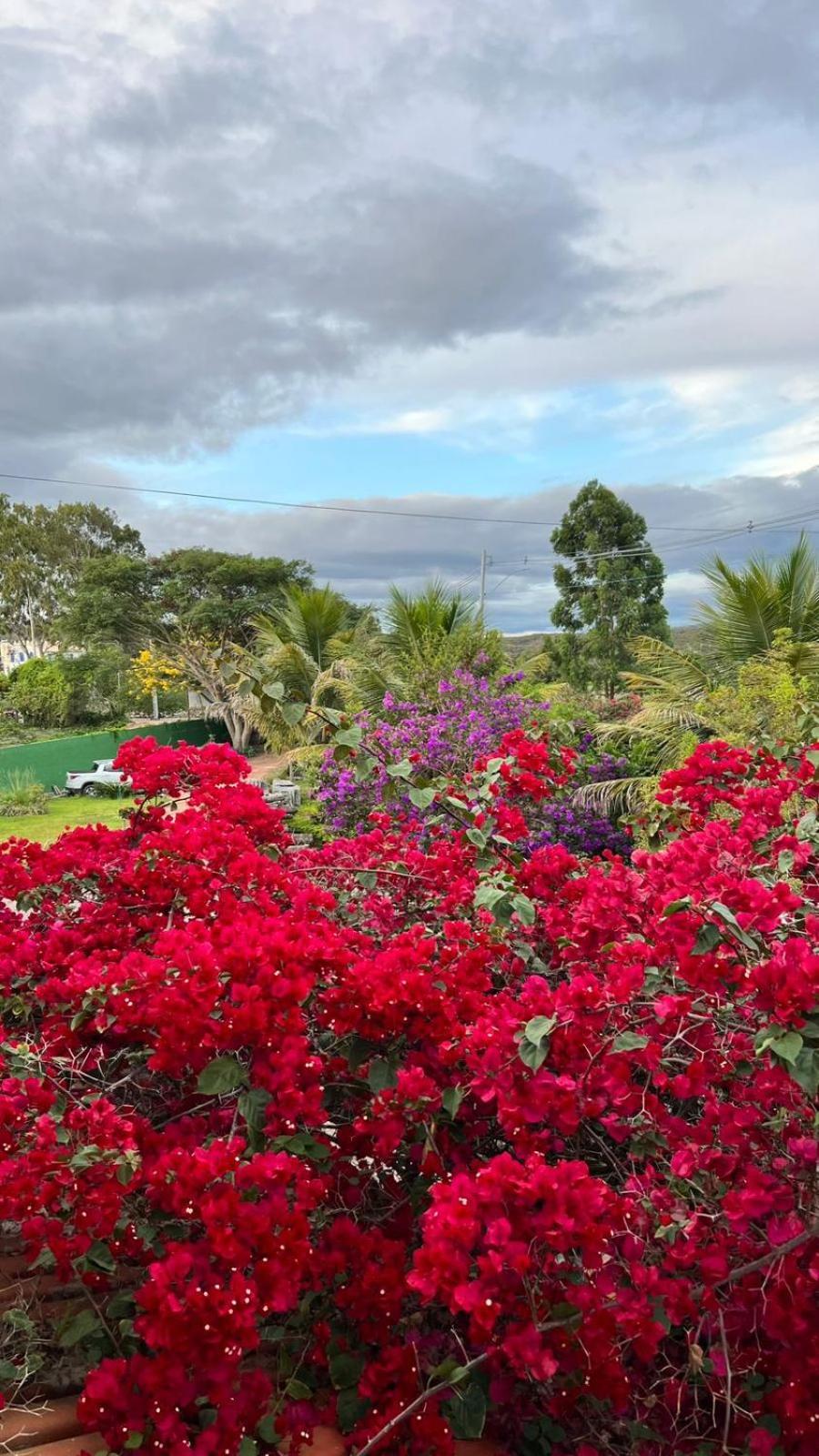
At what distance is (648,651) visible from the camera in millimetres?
8719

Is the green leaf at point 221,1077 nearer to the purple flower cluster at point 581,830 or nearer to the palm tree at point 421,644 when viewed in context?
the purple flower cluster at point 581,830

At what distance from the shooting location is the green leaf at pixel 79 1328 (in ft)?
4.39

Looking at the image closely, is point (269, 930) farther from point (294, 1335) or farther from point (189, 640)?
point (189, 640)

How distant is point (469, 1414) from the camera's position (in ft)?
4.17

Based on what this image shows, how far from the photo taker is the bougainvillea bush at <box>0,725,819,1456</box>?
3.81 ft

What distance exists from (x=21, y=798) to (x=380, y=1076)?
593 inches

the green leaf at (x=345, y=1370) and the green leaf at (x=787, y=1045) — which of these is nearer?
the green leaf at (x=787, y=1045)

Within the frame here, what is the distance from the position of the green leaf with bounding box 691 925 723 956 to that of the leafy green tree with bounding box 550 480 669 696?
17968mm

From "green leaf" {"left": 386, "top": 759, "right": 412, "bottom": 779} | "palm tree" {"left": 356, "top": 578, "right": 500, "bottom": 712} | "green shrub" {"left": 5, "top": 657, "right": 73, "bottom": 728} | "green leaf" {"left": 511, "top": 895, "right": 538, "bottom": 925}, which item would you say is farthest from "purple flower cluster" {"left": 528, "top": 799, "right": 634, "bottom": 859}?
"green shrub" {"left": 5, "top": 657, "right": 73, "bottom": 728}

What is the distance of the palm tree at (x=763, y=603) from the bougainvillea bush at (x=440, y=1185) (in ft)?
24.4

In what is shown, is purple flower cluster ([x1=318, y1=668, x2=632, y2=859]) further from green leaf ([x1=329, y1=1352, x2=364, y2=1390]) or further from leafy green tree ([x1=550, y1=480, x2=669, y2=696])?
leafy green tree ([x1=550, y1=480, x2=669, y2=696])

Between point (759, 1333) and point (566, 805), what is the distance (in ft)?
20.0

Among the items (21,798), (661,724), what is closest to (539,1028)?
(661,724)

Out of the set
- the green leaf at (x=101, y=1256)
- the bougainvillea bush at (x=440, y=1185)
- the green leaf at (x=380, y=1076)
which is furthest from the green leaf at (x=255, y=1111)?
the green leaf at (x=101, y=1256)
